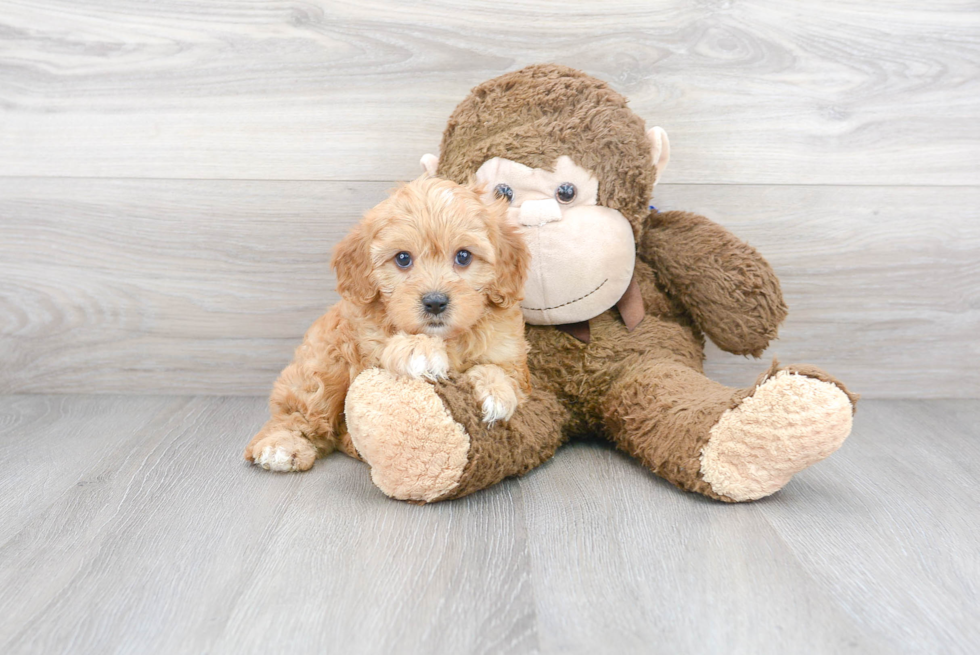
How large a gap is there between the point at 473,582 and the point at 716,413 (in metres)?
0.54

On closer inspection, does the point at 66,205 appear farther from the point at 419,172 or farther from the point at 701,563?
the point at 701,563

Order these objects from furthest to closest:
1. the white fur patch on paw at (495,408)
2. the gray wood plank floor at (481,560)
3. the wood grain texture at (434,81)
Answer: the wood grain texture at (434,81) → the white fur patch on paw at (495,408) → the gray wood plank floor at (481,560)

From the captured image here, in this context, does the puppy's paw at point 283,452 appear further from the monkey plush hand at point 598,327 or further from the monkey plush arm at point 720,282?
the monkey plush arm at point 720,282

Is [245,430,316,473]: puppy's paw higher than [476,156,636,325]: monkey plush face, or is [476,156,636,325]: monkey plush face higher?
[476,156,636,325]: monkey plush face

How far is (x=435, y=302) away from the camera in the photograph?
127cm

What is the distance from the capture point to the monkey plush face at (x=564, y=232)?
1479 millimetres

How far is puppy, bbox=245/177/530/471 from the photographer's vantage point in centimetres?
128

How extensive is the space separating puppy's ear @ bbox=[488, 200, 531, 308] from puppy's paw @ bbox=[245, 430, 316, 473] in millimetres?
491

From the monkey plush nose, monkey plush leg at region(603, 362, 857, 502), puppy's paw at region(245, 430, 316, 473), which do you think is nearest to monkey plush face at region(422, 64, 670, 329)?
the monkey plush nose

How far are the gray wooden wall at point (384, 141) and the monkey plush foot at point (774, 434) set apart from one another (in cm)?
74

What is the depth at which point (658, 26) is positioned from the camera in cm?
185

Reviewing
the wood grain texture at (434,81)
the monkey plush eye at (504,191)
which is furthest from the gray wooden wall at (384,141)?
the monkey plush eye at (504,191)

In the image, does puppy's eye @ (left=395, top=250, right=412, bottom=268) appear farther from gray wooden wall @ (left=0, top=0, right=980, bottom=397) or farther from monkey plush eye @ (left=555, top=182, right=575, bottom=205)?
gray wooden wall @ (left=0, top=0, right=980, bottom=397)

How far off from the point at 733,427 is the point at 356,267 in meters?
0.71
